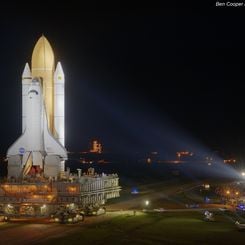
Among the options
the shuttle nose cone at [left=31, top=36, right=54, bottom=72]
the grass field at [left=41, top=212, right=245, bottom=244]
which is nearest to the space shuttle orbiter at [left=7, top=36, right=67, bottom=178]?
the shuttle nose cone at [left=31, top=36, right=54, bottom=72]

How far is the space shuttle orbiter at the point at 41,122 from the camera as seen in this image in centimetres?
6212

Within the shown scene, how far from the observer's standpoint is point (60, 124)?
220 feet

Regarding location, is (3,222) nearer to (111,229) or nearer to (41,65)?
(111,229)

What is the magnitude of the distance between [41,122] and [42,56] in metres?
7.63

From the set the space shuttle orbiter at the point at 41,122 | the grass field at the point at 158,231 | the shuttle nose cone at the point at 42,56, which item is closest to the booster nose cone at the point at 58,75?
the space shuttle orbiter at the point at 41,122

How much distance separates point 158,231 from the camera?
43.2 m

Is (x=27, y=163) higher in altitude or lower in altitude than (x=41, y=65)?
lower

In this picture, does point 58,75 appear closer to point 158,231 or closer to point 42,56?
point 42,56

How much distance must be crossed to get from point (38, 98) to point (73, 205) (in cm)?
1240

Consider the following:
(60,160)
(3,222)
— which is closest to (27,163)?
(60,160)

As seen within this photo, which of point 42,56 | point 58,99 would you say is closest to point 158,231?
point 58,99

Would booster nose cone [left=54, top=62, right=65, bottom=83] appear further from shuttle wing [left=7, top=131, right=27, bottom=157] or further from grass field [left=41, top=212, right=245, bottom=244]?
grass field [left=41, top=212, right=245, bottom=244]

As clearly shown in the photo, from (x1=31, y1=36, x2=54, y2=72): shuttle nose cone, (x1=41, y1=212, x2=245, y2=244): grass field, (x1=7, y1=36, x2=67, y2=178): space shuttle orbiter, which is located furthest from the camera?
(x1=31, y1=36, x2=54, y2=72): shuttle nose cone

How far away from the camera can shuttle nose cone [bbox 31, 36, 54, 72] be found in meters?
65.4
